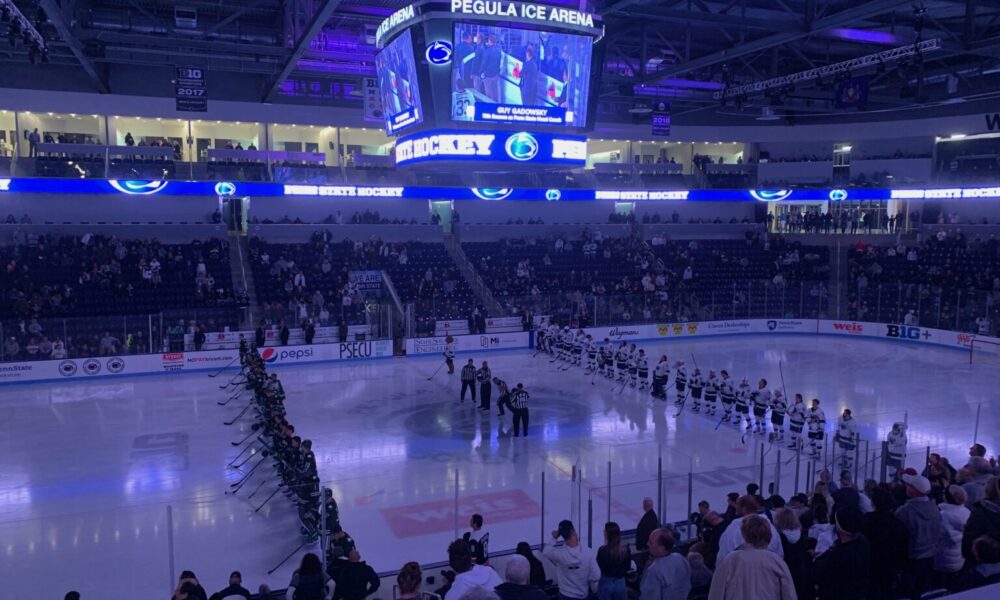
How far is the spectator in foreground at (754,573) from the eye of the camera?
161 inches

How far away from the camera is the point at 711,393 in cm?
1795

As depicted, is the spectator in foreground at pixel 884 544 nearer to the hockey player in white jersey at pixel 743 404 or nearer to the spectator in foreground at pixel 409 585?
the spectator in foreground at pixel 409 585

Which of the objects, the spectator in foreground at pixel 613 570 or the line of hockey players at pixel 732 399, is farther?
the line of hockey players at pixel 732 399

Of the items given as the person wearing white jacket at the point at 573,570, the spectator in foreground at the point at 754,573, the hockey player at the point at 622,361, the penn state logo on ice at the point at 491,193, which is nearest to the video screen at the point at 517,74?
the hockey player at the point at 622,361

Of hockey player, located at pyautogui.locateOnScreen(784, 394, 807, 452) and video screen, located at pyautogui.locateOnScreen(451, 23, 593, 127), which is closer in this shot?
hockey player, located at pyautogui.locateOnScreen(784, 394, 807, 452)

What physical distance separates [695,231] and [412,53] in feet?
98.0

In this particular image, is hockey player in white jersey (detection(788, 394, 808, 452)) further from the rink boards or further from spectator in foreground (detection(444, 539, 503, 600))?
the rink boards

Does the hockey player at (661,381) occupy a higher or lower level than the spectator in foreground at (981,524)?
lower

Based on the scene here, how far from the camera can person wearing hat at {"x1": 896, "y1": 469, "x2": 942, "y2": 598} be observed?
5.62 meters

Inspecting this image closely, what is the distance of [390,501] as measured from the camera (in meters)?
12.0

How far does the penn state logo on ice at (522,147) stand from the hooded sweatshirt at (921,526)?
12.2 meters

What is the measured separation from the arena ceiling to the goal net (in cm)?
917

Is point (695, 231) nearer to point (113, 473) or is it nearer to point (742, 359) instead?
point (742, 359)

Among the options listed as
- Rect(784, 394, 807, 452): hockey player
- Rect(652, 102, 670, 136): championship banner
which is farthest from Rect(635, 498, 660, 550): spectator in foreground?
Rect(652, 102, 670, 136): championship banner
